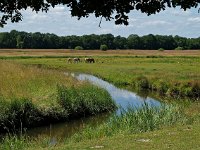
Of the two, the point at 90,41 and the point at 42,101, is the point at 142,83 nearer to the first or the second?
the point at 42,101

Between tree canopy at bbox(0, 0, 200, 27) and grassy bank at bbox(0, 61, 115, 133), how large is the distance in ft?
34.9

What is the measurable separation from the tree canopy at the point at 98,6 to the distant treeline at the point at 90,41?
434 feet

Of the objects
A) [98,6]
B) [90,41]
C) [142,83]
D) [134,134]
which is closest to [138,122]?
[134,134]

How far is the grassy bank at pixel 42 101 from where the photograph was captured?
19.3m

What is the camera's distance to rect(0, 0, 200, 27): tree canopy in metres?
6.38

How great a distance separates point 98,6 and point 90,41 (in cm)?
14434

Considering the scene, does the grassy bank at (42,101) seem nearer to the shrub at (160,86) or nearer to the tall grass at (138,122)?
the tall grass at (138,122)

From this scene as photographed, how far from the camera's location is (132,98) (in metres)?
30.7

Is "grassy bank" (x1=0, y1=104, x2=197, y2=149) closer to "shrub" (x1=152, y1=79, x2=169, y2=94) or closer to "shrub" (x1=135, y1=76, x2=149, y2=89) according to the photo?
"shrub" (x1=152, y1=79, x2=169, y2=94)

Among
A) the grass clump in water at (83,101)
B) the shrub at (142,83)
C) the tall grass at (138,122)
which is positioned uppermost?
the tall grass at (138,122)

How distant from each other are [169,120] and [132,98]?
611 inches

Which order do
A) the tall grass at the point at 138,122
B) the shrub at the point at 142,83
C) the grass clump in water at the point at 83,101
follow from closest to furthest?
the tall grass at the point at 138,122
the grass clump in water at the point at 83,101
the shrub at the point at 142,83

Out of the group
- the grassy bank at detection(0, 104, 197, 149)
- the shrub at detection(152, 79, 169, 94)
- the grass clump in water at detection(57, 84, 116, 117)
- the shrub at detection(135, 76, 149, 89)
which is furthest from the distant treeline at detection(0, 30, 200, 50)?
the grassy bank at detection(0, 104, 197, 149)

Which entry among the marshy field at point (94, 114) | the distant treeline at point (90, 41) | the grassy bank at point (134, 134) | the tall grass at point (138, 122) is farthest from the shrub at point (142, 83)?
the distant treeline at point (90, 41)
